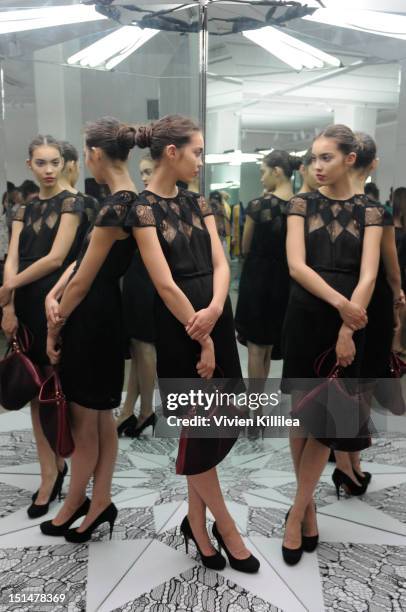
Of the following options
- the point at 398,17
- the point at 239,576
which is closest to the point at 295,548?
the point at 239,576

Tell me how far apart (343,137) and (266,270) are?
64 centimetres

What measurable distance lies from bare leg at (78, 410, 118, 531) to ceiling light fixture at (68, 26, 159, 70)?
1461mm

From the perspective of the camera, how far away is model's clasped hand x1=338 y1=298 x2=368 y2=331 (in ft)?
6.29

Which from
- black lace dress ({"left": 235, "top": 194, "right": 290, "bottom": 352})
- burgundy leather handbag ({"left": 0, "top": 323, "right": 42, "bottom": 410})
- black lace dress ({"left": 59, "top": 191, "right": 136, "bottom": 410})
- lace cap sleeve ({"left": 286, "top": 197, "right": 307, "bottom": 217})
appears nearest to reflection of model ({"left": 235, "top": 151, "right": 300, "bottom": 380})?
black lace dress ({"left": 235, "top": 194, "right": 290, "bottom": 352})

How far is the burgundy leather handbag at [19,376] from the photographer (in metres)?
2.32

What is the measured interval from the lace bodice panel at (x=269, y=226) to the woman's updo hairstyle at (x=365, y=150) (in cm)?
34

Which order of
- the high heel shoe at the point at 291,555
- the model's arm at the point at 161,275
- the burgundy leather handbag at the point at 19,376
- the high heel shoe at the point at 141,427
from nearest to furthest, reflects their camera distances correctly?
1. the model's arm at the point at 161,275
2. the high heel shoe at the point at 291,555
3. the burgundy leather handbag at the point at 19,376
4. the high heel shoe at the point at 141,427

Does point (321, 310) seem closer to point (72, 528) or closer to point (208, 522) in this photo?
point (208, 522)

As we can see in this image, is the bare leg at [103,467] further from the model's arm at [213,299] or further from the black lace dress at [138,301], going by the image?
the model's arm at [213,299]

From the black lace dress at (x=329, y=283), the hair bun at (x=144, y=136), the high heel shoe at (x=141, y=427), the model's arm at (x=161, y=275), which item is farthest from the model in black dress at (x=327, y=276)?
the high heel shoe at (x=141, y=427)

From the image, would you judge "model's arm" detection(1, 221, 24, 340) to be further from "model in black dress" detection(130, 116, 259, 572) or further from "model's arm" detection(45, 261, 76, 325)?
"model in black dress" detection(130, 116, 259, 572)

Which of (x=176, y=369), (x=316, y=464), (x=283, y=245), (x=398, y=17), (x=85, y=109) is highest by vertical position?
(x=398, y=17)

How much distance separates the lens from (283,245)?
2.23m

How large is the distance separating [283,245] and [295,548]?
1228 millimetres
